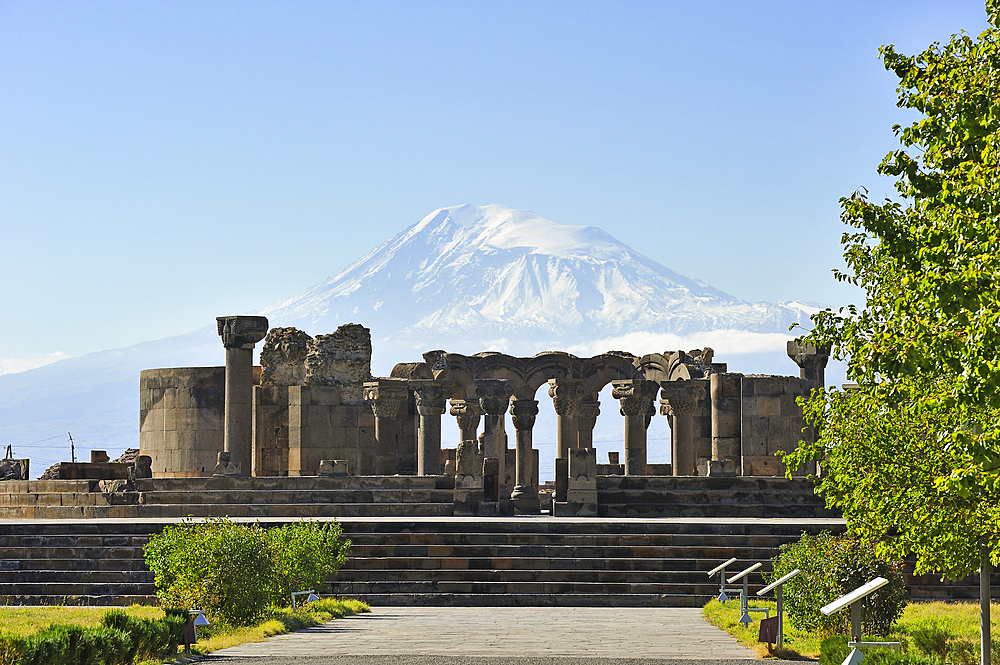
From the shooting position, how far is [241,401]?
32.0m

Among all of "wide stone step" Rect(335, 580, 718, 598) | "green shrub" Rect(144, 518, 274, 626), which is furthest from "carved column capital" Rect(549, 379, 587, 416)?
"green shrub" Rect(144, 518, 274, 626)

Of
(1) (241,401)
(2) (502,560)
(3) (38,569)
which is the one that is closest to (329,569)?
(2) (502,560)

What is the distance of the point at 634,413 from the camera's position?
35125 millimetres

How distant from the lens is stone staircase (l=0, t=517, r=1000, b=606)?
1920 centimetres

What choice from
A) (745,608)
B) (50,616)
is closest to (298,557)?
(50,616)

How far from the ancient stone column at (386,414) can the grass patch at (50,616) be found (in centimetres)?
1326

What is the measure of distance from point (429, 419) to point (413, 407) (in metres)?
2.45

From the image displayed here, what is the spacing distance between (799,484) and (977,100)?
15.7 meters

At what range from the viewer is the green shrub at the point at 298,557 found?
52.3 feet

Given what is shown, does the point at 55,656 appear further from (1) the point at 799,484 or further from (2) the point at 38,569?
(1) the point at 799,484

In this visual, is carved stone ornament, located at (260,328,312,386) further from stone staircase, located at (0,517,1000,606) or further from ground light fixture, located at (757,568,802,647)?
ground light fixture, located at (757,568,802,647)

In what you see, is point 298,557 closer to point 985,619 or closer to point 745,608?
point 745,608

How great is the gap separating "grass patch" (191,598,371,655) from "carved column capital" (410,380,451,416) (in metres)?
13.8

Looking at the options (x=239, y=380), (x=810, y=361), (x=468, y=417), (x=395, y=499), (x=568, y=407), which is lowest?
(x=395, y=499)
